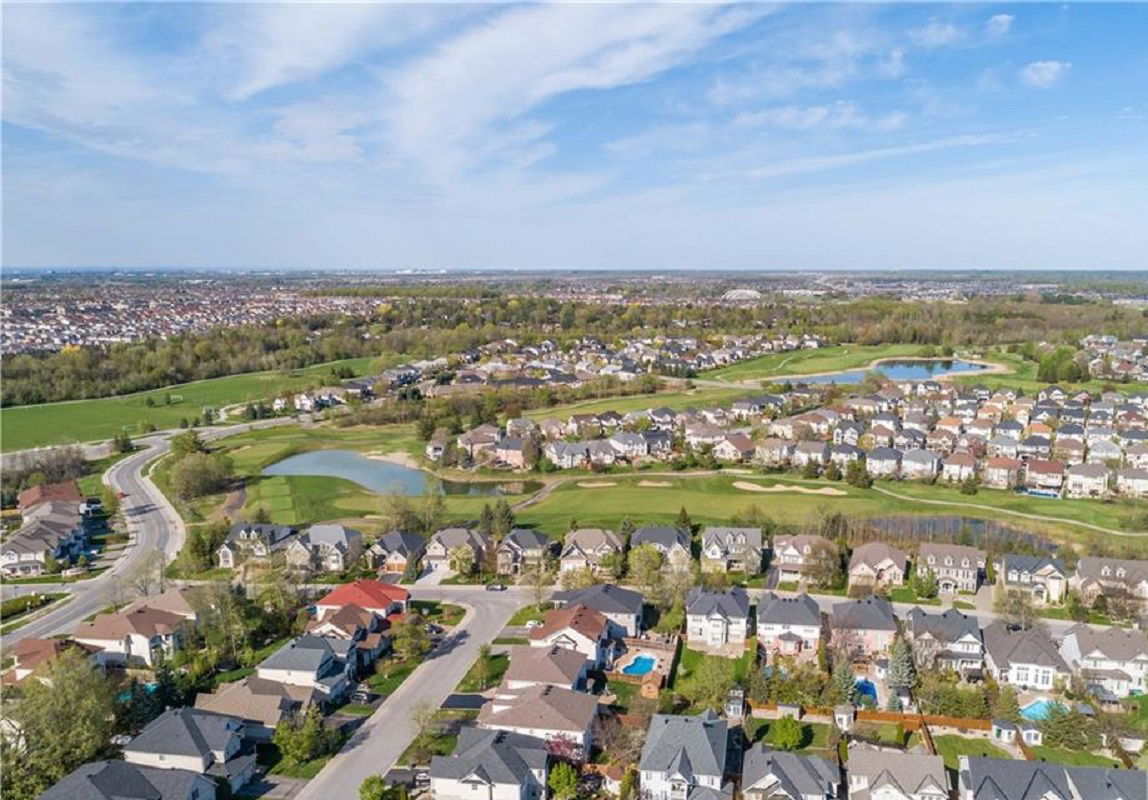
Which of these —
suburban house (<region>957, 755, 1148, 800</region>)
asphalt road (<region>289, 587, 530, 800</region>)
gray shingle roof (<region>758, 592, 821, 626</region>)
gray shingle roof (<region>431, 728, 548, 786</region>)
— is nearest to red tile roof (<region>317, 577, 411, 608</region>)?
asphalt road (<region>289, 587, 530, 800</region>)

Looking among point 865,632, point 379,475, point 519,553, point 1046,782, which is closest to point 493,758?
point 1046,782

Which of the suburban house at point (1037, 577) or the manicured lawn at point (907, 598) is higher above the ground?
the suburban house at point (1037, 577)

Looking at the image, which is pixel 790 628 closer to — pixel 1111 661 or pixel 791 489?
pixel 1111 661

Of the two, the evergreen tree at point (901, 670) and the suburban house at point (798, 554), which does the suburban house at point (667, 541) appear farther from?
the evergreen tree at point (901, 670)

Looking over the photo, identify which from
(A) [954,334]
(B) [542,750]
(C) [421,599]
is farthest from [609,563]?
(A) [954,334]

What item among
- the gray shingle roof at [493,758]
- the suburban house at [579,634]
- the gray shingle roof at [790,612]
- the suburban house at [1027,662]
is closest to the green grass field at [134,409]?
the suburban house at [579,634]

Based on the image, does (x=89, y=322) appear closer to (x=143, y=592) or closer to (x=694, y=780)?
(x=143, y=592)

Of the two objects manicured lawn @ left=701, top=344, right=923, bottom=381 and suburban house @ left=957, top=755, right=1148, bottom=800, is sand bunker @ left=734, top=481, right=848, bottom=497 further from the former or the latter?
manicured lawn @ left=701, top=344, right=923, bottom=381
